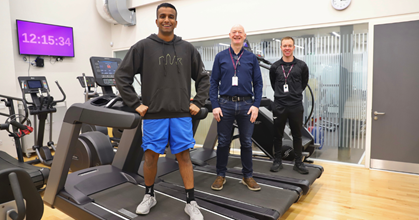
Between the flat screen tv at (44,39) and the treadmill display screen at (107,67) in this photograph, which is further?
the flat screen tv at (44,39)

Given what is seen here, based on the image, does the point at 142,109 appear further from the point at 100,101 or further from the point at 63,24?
the point at 63,24

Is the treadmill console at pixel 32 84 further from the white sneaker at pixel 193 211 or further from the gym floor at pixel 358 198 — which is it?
the white sneaker at pixel 193 211

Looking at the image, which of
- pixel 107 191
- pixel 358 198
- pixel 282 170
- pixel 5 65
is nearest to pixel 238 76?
pixel 282 170

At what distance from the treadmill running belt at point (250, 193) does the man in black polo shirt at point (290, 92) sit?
615mm

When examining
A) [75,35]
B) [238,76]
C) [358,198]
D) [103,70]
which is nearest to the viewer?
[238,76]

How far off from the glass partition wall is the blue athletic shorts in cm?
222

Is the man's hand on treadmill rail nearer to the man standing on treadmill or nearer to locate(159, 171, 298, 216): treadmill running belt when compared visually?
the man standing on treadmill

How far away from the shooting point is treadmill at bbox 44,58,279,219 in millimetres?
2029

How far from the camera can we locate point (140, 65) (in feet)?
6.66

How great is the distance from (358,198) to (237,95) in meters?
1.72

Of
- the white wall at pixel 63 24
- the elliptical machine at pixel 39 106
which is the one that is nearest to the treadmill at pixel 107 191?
the elliptical machine at pixel 39 106

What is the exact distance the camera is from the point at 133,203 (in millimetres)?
2248

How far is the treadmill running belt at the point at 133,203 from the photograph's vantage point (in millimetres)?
2053

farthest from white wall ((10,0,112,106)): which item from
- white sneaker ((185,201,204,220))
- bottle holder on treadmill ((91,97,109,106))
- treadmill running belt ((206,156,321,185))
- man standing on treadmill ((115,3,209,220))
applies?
white sneaker ((185,201,204,220))
